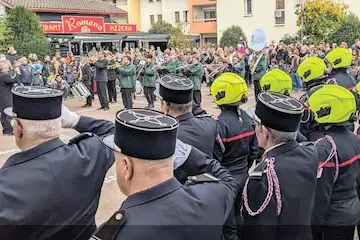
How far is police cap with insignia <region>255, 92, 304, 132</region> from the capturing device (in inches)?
105

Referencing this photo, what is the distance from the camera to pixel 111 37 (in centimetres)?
2998

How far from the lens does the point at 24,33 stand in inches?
830

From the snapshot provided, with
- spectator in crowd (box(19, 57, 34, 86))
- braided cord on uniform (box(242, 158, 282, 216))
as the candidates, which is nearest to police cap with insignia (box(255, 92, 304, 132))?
braided cord on uniform (box(242, 158, 282, 216))

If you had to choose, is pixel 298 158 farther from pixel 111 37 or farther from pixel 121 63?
pixel 111 37

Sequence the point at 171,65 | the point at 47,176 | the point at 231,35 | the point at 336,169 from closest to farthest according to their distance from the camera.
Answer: the point at 47,176 → the point at 336,169 → the point at 171,65 → the point at 231,35

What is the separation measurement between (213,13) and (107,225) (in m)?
39.1

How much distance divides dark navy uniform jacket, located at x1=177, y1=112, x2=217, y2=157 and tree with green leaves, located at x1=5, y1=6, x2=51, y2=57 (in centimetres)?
1864

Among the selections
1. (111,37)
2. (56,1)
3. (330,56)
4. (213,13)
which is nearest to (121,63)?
(330,56)

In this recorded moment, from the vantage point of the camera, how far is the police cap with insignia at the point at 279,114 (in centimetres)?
268

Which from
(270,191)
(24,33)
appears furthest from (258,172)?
(24,33)

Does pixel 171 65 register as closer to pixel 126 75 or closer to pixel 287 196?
pixel 126 75

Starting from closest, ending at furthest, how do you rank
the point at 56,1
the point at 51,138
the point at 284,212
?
the point at 51,138 → the point at 284,212 → the point at 56,1

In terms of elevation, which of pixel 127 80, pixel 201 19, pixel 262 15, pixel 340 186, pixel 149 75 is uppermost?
pixel 201 19

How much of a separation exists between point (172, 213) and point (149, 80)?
1191 centimetres
